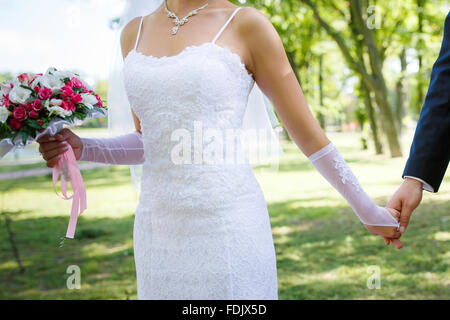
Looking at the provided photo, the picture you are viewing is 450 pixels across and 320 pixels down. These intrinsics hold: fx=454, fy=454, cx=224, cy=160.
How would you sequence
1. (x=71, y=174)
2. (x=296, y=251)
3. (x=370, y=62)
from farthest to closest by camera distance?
(x=370, y=62) → (x=296, y=251) → (x=71, y=174)

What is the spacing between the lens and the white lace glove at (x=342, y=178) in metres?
2.10

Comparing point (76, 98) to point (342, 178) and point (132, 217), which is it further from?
point (132, 217)

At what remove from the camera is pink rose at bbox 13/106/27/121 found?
1858 mm

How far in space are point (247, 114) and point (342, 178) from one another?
1.95ft

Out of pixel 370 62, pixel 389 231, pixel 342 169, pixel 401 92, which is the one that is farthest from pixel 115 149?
Result: pixel 401 92

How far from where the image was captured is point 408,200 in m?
2.35

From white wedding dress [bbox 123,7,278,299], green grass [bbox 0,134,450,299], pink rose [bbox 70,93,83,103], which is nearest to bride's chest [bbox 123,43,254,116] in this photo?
white wedding dress [bbox 123,7,278,299]

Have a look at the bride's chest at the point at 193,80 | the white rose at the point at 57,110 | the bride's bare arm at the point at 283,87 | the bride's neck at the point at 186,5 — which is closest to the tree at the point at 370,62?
the bride's neck at the point at 186,5

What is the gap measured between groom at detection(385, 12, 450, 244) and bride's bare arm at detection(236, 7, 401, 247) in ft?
1.13

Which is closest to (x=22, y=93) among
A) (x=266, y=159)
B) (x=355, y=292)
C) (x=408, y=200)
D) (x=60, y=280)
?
(x=266, y=159)

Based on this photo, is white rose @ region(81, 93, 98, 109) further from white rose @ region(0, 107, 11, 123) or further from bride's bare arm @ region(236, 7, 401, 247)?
bride's bare arm @ region(236, 7, 401, 247)

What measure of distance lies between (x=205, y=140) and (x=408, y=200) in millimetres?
1179

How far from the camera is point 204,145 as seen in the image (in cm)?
186

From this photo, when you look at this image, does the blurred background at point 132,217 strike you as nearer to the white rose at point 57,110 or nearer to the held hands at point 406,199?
the white rose at point 57,110
